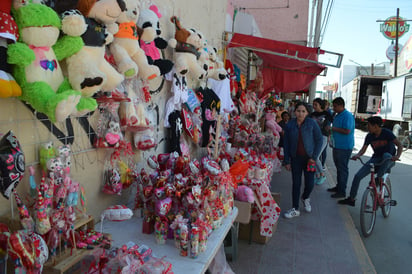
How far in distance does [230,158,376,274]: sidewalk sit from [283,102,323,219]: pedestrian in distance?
394 mm

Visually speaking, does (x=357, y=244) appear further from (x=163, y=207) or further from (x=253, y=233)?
(x=163, y=207)

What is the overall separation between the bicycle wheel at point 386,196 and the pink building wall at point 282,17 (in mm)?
7726

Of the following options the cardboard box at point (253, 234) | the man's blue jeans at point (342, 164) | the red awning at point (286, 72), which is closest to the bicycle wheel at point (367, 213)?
the man's blue jeans at point (342, 164)

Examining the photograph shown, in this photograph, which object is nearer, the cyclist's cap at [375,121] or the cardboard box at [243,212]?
the cardboard box at [243,212]

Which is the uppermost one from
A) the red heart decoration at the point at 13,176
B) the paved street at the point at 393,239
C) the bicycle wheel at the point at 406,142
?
the red heart decoration at the point at 13,176

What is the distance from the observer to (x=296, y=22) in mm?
11242

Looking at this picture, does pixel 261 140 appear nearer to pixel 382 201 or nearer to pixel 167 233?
pixel 382 201

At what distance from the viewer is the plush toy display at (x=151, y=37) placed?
246 cm

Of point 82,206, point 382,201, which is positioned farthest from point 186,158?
point 382,201

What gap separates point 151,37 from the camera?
2496 mm

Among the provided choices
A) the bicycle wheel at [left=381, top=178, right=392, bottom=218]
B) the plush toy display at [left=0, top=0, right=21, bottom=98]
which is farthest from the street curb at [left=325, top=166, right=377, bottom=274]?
the plush toy display at [left=0, top=0, right=21, bottom=98]

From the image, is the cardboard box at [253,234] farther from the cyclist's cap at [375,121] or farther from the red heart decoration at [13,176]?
the red heart decoration at [13,176]

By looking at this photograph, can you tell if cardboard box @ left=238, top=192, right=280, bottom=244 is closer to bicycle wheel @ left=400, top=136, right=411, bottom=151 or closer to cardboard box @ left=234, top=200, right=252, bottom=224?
cardboard box @ left=234, top=200, right=252, bottom=224

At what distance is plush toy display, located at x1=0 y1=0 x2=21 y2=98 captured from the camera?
1.24 metres
